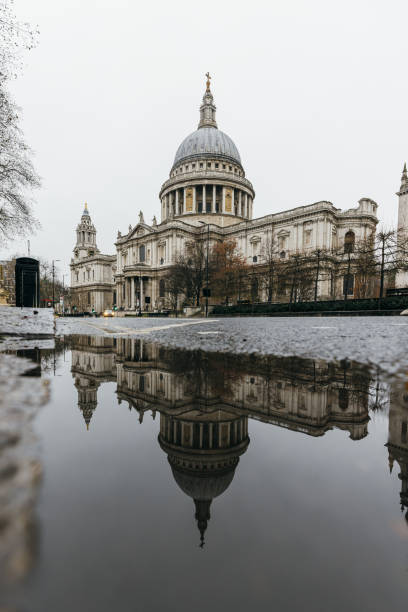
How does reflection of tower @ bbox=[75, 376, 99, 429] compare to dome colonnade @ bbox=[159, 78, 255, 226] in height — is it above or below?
below

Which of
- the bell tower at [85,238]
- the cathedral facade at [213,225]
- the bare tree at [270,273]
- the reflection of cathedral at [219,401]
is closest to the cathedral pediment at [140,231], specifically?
the cathedral facade at [213,225]

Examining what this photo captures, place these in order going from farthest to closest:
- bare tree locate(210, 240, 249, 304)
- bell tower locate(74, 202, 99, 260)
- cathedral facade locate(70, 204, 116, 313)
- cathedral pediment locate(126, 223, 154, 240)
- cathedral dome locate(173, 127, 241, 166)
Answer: bell tower locate(74, 202, 99, 260)
cathedral facade locate(70, 204, 116, 313)
cathedral dome locate(173, 127, 241, 166)
cathedral pediment locate(126, 223, 154, 240)
bare tree locate(210, 240, 249, 304)

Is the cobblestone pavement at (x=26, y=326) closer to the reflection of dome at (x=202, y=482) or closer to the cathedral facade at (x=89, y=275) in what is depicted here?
the reflection of dome at (x=202, y=482)

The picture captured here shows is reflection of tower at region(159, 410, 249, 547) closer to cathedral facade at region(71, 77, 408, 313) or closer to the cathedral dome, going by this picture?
cathedral facade at region(71, 77, 408, 313)

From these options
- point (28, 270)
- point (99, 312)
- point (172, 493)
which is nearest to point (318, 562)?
point (172, 493)

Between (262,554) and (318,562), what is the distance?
121 millimetres

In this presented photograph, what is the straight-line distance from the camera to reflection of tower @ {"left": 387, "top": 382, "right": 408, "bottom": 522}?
1084 millimetres

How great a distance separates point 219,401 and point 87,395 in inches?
35.9

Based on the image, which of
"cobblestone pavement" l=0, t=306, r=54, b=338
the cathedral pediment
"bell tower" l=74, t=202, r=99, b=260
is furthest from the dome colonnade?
"cobblestone pavement" l=0, t=306, r=54, b=338

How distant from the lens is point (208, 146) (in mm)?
67938

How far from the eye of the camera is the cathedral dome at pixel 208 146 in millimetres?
67625

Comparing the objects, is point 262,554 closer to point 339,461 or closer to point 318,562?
point 318,562

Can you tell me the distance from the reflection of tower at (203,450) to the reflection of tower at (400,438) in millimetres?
554

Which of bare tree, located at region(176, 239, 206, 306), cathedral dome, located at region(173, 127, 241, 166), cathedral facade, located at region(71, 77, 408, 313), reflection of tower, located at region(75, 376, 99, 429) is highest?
cathedral dome, located at region(173, 127, 241, 166)
